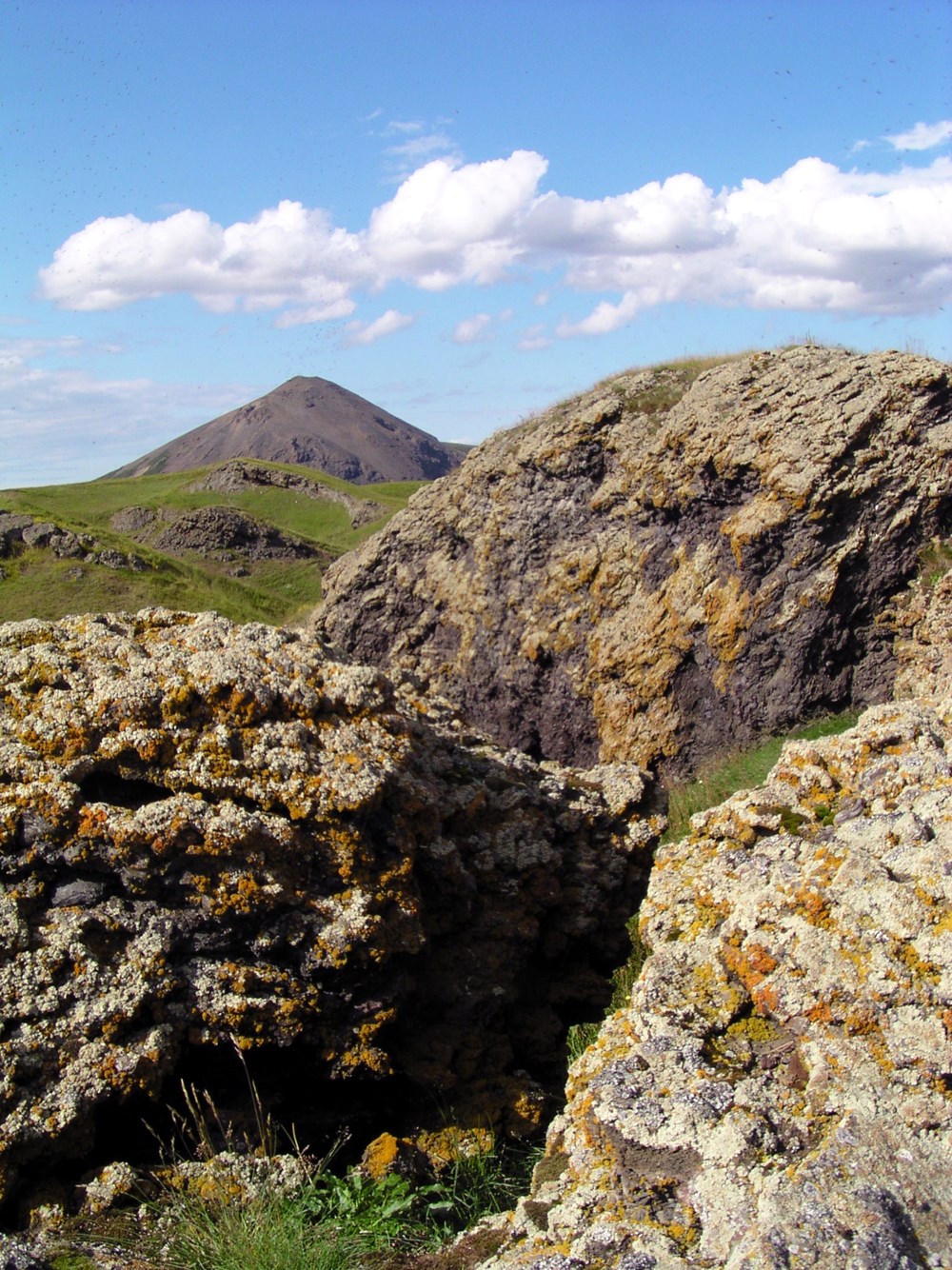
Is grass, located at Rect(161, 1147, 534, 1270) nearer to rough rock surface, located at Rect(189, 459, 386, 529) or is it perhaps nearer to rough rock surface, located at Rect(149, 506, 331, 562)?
rough rock surface, located at Rect(149, 506, 331, 562)

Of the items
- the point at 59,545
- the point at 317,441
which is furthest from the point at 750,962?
the point at 317,441

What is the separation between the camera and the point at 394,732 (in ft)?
24.2

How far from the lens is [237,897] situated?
5.91m

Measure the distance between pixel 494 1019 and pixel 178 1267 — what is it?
2.93 metres

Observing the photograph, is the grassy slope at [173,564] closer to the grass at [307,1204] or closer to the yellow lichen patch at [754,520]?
the yellow lichen patch at [754,520]

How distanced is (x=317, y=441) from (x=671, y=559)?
110 m

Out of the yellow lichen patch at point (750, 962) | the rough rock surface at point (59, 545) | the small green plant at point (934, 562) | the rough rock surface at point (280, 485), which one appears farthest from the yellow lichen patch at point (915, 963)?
the rough rock surface at point (280, 485)

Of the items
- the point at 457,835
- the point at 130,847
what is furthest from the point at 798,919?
the point at 130,847

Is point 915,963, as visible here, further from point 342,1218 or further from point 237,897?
point 237,897

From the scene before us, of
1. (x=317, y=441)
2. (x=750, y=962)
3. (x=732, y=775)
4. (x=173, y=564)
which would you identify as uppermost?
(x=317, y=441)

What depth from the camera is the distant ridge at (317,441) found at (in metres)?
116

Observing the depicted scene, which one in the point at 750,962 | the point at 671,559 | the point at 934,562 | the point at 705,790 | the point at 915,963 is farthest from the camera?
the point at 671,559

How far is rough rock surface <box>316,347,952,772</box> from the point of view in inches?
452

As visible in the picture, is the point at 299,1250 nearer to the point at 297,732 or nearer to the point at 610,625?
the point at 297,732
